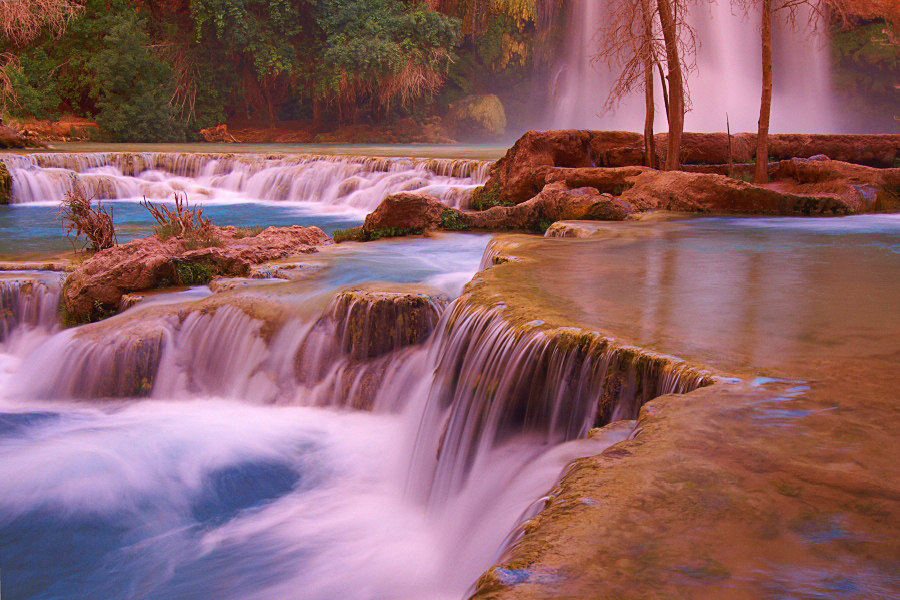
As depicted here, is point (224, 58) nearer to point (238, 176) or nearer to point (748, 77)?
point (238, 176)

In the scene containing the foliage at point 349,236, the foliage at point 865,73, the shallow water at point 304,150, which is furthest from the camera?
the foliage at point 865,73

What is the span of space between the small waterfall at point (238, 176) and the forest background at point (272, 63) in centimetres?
865

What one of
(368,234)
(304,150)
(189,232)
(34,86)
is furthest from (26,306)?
(34,86)

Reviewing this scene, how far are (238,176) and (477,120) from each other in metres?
17.3

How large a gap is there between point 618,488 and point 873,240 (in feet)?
20.9

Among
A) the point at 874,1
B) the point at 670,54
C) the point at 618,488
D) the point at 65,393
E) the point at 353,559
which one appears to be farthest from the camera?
the point at 874,1

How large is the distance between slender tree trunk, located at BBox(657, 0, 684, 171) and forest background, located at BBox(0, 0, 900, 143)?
1760 centimetres

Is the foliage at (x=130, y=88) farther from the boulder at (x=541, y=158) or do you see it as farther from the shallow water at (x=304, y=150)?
the boulder at (x=541, y=158)

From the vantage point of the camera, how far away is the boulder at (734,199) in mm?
9977

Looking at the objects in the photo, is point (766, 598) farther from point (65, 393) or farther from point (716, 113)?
point (716, 113)

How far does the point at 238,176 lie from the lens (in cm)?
1789

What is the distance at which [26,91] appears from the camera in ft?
83.9

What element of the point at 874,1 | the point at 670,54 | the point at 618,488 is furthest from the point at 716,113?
the point at 618,488

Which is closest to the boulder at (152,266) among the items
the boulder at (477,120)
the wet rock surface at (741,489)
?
the wet rock surface at (741,489)
